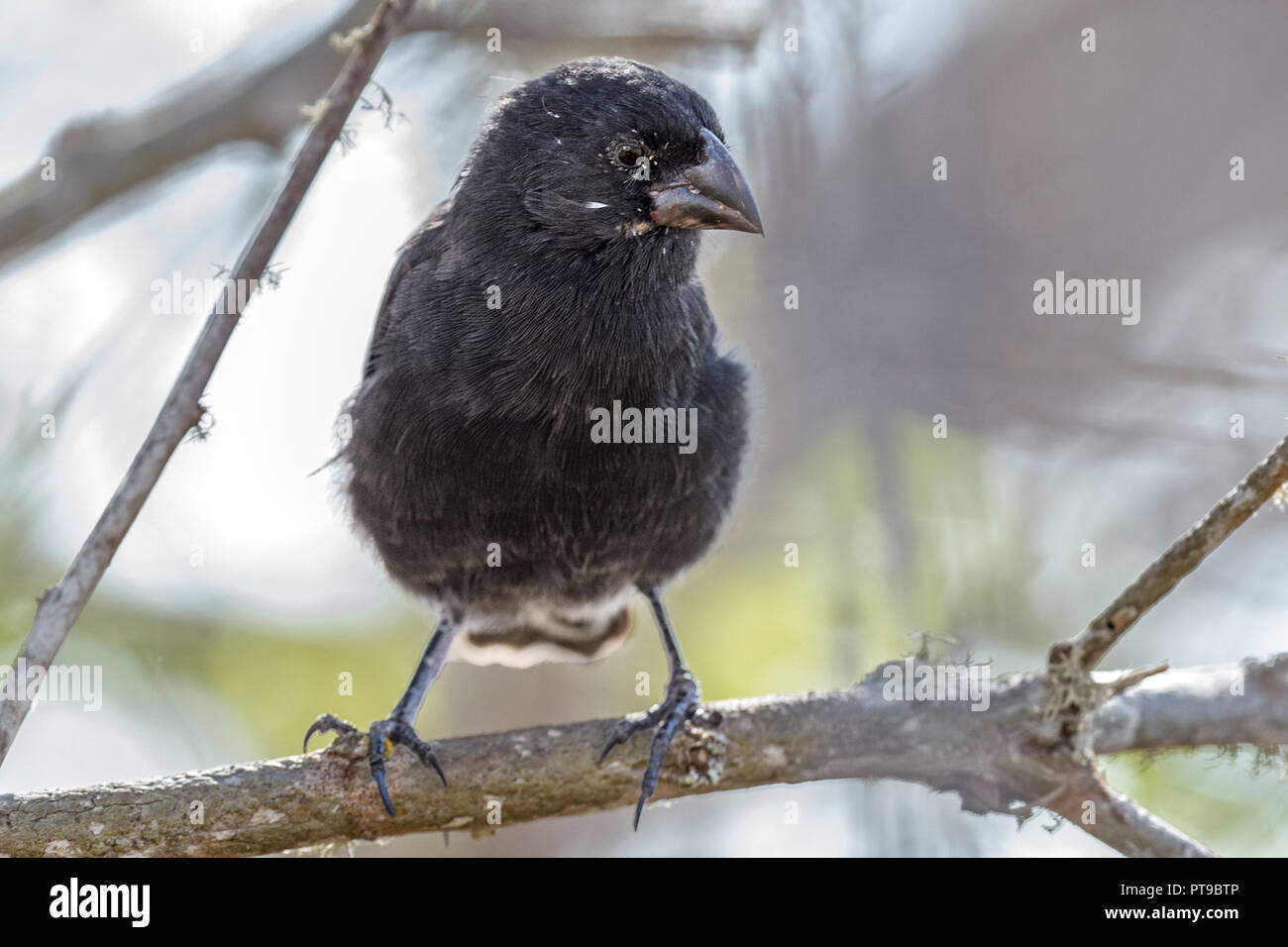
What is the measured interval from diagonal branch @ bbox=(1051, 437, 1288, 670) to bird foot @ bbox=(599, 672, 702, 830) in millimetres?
1160

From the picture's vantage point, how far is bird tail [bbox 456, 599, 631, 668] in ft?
15.8

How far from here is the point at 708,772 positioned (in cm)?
363

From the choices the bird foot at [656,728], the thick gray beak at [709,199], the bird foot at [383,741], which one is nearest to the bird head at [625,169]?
the thick gray beak at [709,199]

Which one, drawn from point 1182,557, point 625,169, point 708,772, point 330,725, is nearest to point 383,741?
point 330,725

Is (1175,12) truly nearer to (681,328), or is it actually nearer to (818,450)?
(818,450)

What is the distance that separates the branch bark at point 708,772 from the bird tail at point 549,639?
3.75ft

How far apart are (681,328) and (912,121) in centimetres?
244

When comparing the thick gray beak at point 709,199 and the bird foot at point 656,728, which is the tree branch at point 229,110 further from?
the bird foot at point 656,728

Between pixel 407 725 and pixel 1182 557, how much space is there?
88.3 inches

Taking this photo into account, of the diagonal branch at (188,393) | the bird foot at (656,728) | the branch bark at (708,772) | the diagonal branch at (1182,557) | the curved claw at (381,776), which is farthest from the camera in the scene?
the bird foot at (656,728)

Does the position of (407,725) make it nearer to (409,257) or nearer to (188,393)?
(188,393)

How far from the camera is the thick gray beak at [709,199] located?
11.8ft
